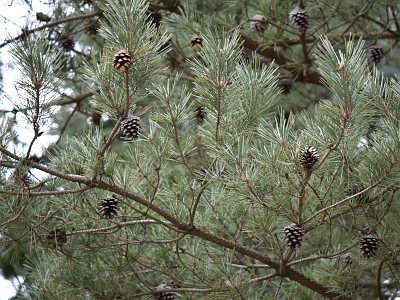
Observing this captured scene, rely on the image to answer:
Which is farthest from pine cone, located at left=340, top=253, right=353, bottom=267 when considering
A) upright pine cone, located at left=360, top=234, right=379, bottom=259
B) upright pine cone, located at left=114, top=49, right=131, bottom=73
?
upright pine cone, located at left=114, top=49, right=131, bottom=73

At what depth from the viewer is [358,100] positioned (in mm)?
1284

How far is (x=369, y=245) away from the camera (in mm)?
1664

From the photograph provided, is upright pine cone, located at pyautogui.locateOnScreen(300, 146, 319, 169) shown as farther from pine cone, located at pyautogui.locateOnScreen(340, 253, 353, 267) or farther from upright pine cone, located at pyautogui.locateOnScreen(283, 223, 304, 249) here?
pine cone, located at pyautogui.locateOnScreen(340, 253, 353, 267)

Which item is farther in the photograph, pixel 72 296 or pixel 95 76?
pixel 72 296

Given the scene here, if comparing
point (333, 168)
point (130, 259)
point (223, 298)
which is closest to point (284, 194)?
point (333, 168)

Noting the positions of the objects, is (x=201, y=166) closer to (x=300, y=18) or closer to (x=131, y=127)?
(x=131, y=127)

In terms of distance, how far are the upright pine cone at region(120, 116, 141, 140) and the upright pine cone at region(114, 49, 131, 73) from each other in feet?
0.33

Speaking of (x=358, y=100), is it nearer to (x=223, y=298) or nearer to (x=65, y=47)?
(x=223, y=298)

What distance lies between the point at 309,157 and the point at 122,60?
406 mm

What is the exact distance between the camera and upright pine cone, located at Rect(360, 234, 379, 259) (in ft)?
5.45

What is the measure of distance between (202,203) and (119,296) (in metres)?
0.35

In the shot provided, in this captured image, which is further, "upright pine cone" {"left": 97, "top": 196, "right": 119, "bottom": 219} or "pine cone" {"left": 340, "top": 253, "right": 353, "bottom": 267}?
"pine cone" {"left": 340, "top": 253, "right": 353, "bottom": 267}

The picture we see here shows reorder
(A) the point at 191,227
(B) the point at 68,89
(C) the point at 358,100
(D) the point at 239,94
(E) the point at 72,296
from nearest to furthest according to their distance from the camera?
(C) the point at 358,100 < (D) the point at 239,94 < (A) the point at 191,227 < (E) the point at 72,296 < (B) the point at 68,89

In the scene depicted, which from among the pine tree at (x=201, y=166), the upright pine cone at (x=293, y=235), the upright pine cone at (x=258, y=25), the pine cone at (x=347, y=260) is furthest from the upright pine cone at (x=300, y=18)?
the upright pine cone at (x=293, y=235)
